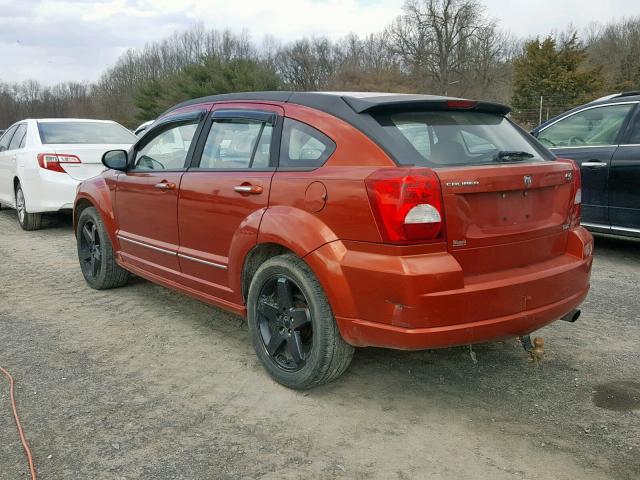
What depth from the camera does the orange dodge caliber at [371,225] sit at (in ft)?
9.15

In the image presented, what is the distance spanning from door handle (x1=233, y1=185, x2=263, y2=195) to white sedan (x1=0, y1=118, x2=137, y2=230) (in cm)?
512

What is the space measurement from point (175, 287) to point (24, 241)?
4.71 metres

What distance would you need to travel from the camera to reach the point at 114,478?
258cm

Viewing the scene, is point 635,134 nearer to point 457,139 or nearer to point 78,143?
point 457,139

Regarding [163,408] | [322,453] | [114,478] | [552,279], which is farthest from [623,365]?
[114,478]

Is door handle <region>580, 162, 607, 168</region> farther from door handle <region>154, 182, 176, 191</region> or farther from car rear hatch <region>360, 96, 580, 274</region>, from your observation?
door handle <region>154, 182, 176, 191</region>

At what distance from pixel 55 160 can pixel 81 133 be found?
2.41ft

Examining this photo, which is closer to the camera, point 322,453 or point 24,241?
point 322,453

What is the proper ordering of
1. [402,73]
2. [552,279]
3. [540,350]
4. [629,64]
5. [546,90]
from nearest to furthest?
[552,279], [540,350], [546,90], [629,64], [402,73]

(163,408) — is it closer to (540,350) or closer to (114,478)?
(114,478)

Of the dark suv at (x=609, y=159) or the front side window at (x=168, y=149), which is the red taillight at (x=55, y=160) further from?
the dark suv at (x=609, y=159)

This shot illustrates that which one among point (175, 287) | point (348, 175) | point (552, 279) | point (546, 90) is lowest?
point (175, 287)

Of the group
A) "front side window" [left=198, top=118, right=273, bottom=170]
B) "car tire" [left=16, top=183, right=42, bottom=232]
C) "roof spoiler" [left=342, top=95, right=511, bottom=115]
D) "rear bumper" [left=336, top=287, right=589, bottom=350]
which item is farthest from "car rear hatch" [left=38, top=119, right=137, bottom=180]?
"rear bumper" [left=336, top=287, right=589, bottom=350]

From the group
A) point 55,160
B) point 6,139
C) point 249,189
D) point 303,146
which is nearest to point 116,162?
point 249,189
